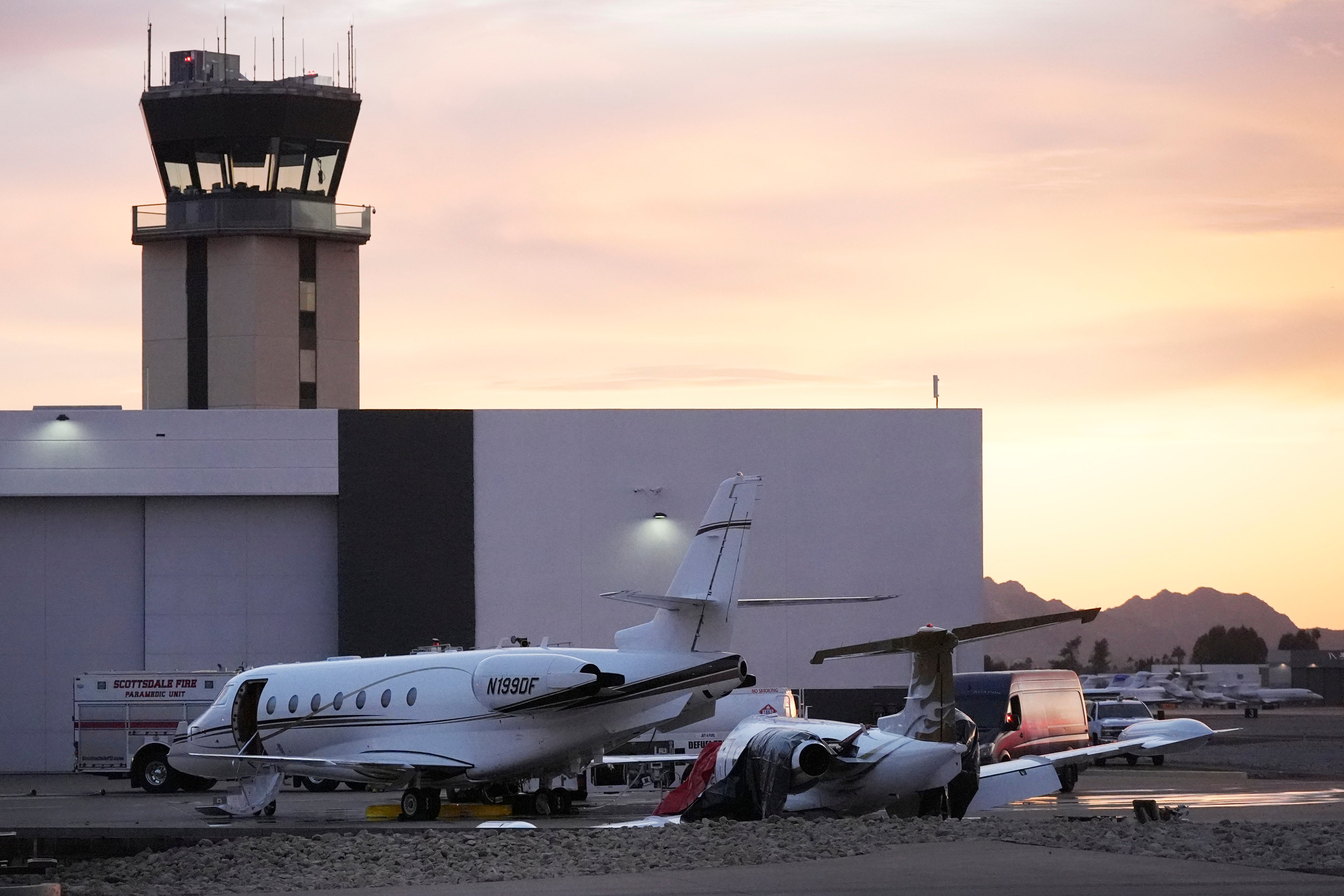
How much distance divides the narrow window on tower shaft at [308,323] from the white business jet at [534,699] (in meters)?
30.5

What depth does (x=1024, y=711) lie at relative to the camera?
110 feet

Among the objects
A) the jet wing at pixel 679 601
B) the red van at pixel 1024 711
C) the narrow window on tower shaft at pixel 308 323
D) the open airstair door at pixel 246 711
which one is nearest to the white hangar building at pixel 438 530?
the red van at pixel 1024 711

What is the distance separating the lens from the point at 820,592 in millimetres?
45375

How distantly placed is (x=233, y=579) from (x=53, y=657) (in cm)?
502

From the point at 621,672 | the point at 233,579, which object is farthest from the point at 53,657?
the point at 621,672

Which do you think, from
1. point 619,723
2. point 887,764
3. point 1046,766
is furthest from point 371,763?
point 1046,766

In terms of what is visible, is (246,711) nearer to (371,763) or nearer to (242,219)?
(371,763)

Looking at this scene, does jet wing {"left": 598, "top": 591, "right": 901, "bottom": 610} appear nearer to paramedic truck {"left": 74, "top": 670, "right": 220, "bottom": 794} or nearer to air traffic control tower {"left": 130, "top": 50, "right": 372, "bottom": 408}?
paramedic truck {"left": 74, "top": 670, "right": 220, "bottom": 794}

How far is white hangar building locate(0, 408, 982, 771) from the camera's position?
44.7 meters

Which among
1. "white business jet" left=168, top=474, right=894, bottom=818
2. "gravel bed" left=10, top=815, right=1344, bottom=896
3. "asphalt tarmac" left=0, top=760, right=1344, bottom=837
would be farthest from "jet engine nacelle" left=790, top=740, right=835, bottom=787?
"asphalt tarmac" left=0, top=760, right=1344, bottom=837

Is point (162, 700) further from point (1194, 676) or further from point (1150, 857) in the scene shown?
point (1194, 676)

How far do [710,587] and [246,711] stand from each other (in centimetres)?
978

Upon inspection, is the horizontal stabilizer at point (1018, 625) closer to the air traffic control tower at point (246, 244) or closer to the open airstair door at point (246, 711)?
the open airstair door at point (246, 711)

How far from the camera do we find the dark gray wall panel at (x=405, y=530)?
44.8 metres
